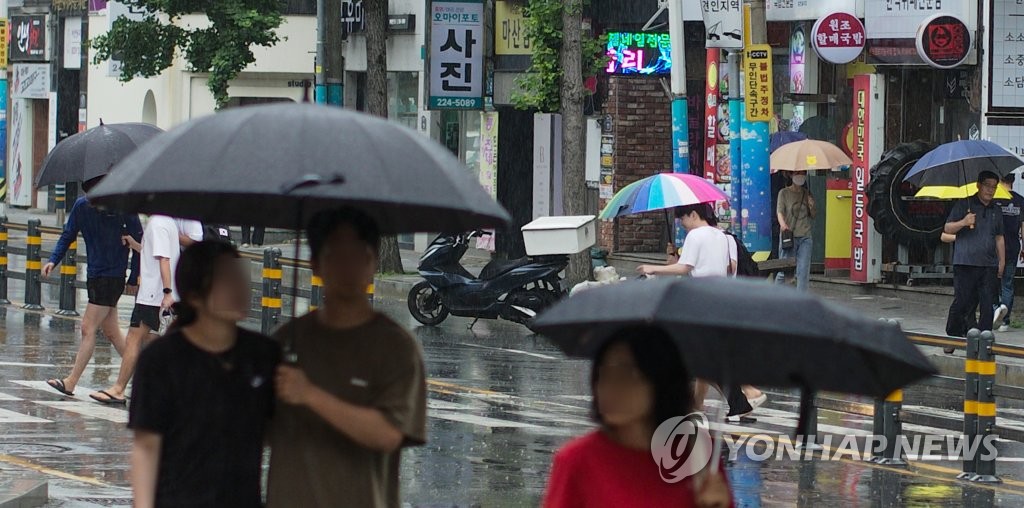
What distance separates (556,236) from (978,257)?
15.1 ft

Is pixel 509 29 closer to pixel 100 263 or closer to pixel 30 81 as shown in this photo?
pixel 100 263

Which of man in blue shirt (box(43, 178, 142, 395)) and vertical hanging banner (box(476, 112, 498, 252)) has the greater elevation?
vertical hanging banner (box(476, 112, 498, 252))

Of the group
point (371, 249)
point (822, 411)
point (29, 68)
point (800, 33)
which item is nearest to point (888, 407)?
point (822, 411)

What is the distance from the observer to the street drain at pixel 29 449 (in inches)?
430

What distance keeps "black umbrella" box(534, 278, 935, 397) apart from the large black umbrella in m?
0.61

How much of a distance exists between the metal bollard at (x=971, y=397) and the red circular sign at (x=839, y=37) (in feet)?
39.0

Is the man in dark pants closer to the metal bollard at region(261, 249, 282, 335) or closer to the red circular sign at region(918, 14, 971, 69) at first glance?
the red circular sign at region(918, 14, 971, 69)

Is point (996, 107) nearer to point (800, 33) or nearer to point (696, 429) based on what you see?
point (800, 33)

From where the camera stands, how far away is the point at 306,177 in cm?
429

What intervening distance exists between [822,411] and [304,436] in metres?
10.6

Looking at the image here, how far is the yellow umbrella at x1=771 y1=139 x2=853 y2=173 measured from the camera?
22.7 metres

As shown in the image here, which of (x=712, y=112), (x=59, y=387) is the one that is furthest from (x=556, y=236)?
(x=59, y=387)

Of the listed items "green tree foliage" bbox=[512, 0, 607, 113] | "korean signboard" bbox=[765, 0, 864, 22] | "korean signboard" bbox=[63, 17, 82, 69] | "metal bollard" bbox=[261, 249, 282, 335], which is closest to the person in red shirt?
"metal bollard" bbox=[261, 249, 282, 335]

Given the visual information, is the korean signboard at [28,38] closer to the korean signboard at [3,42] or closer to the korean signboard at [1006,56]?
the korean signboard at [3,42]
